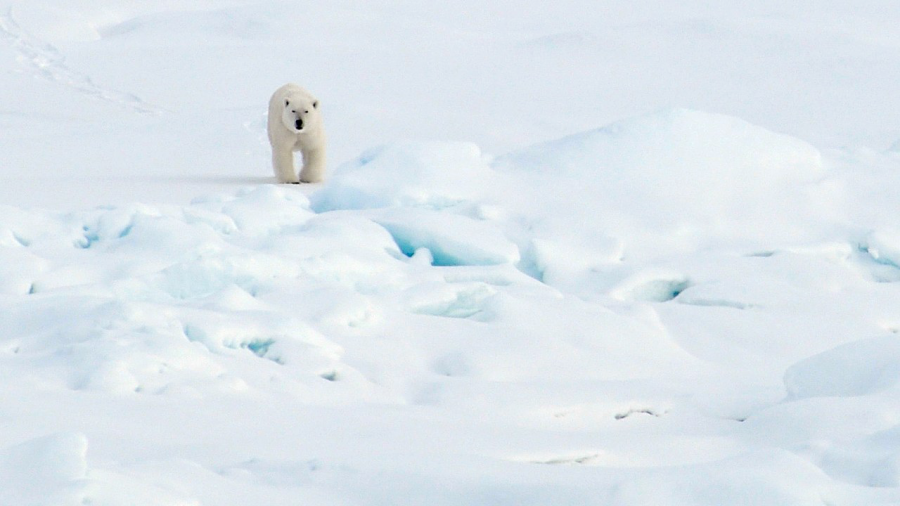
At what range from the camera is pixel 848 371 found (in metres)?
3.05

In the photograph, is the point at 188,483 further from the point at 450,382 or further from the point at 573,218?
the point at 573,218

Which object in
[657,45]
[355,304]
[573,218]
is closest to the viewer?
[355,304]

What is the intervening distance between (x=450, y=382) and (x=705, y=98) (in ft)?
39.6

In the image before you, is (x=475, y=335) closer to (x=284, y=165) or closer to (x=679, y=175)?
(x=679, y=175)

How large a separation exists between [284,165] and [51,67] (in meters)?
9.52

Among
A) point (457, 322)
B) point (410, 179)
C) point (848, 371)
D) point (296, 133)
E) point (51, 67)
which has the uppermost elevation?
point (848, 371)

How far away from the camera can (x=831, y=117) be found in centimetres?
1367

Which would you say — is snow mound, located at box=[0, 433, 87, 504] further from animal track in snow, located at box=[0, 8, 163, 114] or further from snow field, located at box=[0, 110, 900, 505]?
animal track in snow, located at box=[0, 8, 163, 114]

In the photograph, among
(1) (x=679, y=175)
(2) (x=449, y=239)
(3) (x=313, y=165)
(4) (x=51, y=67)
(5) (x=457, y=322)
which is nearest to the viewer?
(5) (x=457, y=322)

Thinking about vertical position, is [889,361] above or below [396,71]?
above

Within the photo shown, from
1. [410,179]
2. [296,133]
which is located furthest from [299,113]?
[410,179]

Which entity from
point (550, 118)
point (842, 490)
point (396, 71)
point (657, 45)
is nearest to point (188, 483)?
point (842, 490)

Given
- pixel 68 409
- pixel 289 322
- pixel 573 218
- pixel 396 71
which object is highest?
pixel 68 409

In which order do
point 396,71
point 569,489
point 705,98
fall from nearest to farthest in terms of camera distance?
point 569,489
point 705,98
point 396,71
